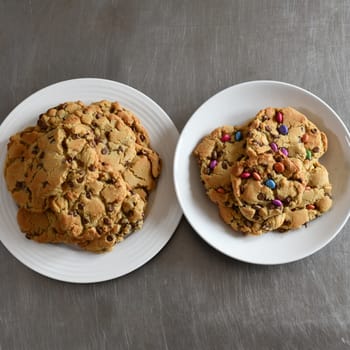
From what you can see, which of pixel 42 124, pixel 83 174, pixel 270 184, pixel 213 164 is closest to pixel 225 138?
pixel 213 164

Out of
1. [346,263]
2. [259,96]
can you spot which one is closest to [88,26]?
[259,96]

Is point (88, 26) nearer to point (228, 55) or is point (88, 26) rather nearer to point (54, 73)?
point (54, 73)

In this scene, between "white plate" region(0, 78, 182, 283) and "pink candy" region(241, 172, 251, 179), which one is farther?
"white plate" region(0, 78, 182, 283)

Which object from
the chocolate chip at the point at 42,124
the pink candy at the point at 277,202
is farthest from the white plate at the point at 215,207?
the chocolate chip at the point at 42,124

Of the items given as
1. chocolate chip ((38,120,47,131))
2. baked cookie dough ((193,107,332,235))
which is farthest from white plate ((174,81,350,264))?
chocolate chip ((38,120,47,131))

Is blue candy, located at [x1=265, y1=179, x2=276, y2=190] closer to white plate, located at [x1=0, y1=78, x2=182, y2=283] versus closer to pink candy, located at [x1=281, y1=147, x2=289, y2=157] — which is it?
pink candy, located at [x1=281, y1=147, x2=289, y2=157]

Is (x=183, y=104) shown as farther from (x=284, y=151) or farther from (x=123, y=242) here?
(x=123, y=242)

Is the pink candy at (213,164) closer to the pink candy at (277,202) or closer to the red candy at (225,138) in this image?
the red candy at (225,138)
